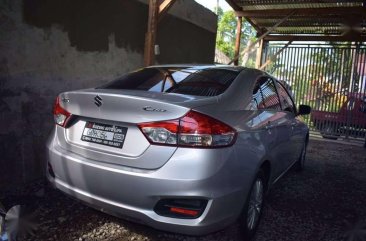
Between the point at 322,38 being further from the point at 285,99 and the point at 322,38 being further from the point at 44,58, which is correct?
the point at 44,58

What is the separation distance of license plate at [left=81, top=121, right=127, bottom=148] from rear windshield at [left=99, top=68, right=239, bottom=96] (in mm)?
572

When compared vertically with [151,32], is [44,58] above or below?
below

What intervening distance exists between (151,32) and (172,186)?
411 centimetres

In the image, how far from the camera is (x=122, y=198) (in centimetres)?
257

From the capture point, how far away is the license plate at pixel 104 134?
2.62 meters

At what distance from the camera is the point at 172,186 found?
242 cm

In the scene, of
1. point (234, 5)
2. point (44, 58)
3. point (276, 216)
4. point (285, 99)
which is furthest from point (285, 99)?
point (234, 5)

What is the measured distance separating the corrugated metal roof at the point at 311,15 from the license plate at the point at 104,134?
797 centimetres

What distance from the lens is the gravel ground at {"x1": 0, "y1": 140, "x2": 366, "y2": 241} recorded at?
3322mm

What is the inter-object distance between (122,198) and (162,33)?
5055mm

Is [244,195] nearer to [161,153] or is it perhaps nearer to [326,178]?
[161,153]

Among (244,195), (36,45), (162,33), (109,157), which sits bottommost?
(244,195)

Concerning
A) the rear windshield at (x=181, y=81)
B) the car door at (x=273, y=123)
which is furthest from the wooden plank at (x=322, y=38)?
the rear windshield at (x=181, y=81)

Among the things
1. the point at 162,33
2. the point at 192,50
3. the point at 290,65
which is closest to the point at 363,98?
the point at 290,65
